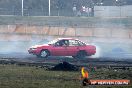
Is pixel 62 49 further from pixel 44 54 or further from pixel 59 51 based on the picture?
pixel 44 54

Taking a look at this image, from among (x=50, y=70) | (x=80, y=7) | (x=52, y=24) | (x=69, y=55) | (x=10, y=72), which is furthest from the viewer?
(x=80, y=7)

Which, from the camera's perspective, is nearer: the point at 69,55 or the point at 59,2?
the point at 69,55

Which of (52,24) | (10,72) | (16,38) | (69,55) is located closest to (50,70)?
(10,72)

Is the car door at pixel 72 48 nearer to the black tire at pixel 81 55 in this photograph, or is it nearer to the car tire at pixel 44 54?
the black tire at pixel 81 55

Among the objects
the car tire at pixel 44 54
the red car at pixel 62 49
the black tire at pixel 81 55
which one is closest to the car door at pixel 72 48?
the red car at pixel 62 49

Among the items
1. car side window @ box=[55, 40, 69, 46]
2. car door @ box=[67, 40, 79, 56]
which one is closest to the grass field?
car door @ box=[67, 40, 79, 56]

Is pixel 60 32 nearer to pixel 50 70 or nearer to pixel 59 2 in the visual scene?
pixel 50 70

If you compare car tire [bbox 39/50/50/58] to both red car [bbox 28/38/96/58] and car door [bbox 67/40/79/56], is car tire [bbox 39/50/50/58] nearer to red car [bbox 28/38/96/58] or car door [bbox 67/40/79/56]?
red car [bbox 28/38/96/58]

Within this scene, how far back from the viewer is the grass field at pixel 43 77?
12383 millimetres

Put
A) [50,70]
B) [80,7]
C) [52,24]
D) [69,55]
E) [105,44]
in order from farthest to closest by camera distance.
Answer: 1. [80,7]
2. [52,24]
3. [105,44]
4. [69,55]
5. [50,70]

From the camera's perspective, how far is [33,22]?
1930 inches

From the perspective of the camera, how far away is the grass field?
12.4 meters

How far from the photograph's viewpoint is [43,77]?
14.3m

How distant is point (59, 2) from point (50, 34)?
34.1m
